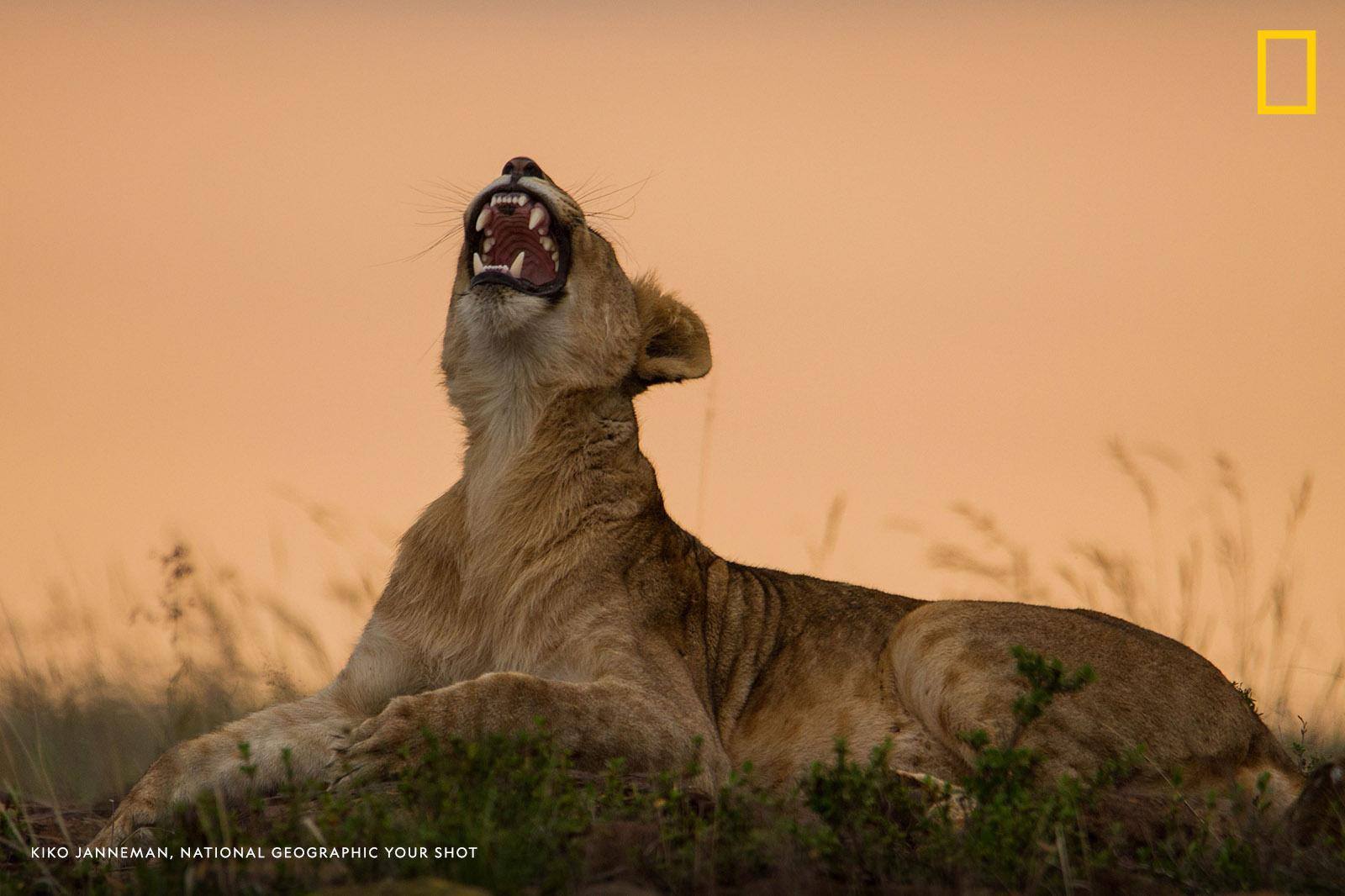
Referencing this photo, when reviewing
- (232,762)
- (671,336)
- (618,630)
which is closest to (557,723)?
(618,630)

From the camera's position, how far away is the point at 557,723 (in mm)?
4883

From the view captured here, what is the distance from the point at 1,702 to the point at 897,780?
549cm

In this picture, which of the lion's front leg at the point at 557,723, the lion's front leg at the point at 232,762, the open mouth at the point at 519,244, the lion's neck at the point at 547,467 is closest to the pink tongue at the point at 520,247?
the open mouth at the point at 519,244

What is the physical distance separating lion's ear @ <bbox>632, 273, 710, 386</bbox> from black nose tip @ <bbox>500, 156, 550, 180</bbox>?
0.67 m

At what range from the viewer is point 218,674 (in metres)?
8.00

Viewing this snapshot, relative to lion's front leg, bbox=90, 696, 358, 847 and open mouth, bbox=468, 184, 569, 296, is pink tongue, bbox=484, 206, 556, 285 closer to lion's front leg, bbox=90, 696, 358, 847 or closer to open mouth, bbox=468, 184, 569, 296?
open mouth, bbox=468, 184, 569, 296

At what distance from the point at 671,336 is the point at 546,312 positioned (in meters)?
0.67

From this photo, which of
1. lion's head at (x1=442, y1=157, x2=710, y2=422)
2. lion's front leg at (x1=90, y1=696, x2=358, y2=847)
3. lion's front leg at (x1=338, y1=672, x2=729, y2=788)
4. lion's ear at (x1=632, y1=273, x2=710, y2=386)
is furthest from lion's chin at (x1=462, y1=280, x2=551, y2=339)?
lion's front leg at (x1=90, y1=696, x2=358, y2=847)

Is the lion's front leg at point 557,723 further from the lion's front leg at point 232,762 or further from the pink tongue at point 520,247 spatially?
the pink tongue at point 520,247

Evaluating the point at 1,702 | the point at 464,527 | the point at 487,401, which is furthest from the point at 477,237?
the point at 1,702

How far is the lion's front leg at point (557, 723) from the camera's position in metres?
4.52

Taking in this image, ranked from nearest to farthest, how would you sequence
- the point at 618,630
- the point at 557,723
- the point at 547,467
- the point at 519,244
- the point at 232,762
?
the point at 557,723
the point at 232,762
the point at 618,630
the point at 547,467
the point at 519,244

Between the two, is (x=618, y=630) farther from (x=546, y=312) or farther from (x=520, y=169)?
(x=520, y=169)

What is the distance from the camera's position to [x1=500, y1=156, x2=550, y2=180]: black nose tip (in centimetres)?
607
